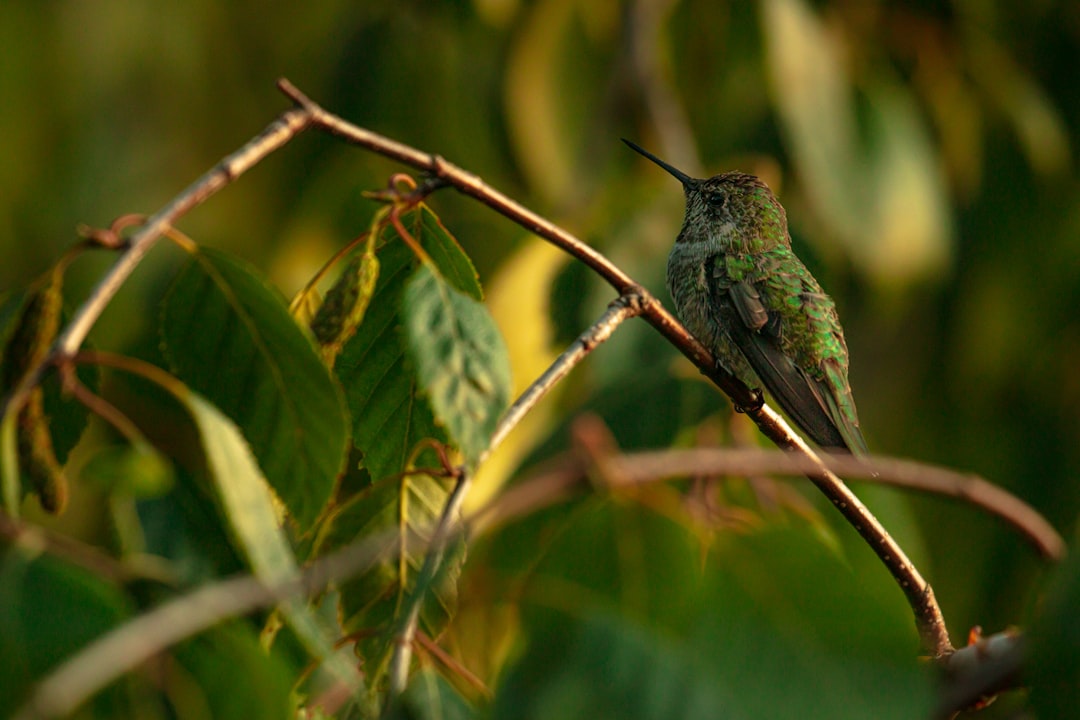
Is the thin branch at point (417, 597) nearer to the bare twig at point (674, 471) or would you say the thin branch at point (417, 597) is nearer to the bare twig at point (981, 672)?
the bare twig at point (674, 471)

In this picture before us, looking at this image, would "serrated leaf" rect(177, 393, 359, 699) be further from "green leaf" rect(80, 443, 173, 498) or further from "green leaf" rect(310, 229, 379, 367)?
"green leaf" rect(310, 229, 379, 367)

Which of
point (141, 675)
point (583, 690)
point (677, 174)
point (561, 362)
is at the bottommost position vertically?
point (141, 675)

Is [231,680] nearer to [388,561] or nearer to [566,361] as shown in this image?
[388,561]

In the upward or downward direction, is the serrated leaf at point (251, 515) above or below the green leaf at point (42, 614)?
above

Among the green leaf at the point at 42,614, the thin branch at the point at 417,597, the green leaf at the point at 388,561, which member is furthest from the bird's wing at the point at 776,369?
the green leaf at the point at 42,614

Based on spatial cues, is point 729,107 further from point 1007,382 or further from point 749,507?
point 749,507

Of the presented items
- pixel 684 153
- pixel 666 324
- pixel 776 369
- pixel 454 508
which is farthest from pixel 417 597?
pixel 684 153

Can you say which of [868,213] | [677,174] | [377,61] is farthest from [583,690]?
[377,61]
